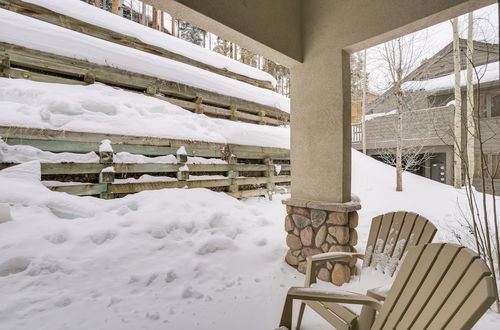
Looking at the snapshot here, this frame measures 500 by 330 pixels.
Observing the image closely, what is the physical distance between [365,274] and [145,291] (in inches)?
92.1

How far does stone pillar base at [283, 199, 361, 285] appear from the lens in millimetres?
2994

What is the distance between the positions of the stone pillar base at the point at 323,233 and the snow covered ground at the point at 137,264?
0.62 ft

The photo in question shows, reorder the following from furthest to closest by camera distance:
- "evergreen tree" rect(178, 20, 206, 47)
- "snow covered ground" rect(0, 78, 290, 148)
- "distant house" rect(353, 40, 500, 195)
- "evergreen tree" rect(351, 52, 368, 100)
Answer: "evergreen tree" rect(178, 20, 206, 47)
"evergreen tree" rect(351, 52, 368, 100)
"distant house" rect(353, 40, 500, 195)
"snow covered ground" rect(0, 78, 290, 148)

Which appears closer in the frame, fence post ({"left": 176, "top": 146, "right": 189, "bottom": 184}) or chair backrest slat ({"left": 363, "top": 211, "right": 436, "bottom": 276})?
chair backrest slat ({"left": 363, "top": 211, "right": 436, "bottom": 276})

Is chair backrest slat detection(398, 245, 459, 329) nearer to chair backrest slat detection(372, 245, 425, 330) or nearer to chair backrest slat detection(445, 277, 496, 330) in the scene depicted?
chair backrest slat detection(372, 245, 425, 330)

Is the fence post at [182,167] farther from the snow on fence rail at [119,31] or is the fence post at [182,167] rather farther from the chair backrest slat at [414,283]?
the chair backrest slat at [414,283]

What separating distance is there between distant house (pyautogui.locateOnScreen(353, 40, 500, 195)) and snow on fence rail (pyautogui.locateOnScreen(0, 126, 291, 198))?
233 inches

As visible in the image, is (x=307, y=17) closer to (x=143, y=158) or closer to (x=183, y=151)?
(x=183, y=151)

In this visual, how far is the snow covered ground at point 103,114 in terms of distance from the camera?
15.3 ft

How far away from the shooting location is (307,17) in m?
3.38

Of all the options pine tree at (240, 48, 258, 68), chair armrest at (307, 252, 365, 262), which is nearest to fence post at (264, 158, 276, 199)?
chair armrest at (307, 252, 365, 262)

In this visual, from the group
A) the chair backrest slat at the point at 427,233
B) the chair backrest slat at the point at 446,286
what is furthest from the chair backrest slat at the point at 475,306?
the chair backrest slat at the point at 427,233

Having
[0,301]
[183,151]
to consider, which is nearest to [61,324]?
[0,301]

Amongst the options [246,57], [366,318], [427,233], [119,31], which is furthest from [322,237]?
[246,57]
